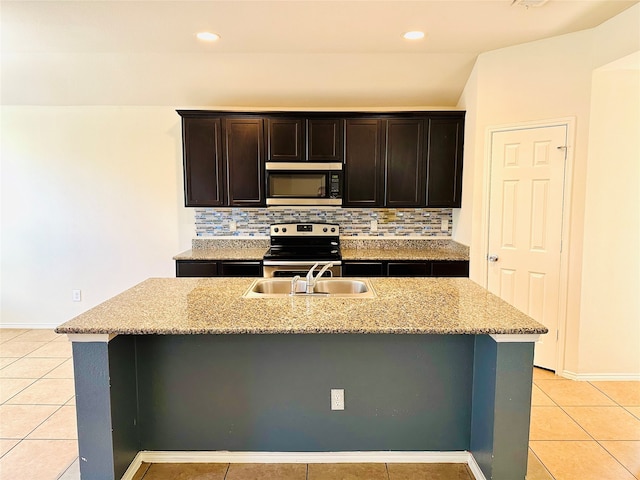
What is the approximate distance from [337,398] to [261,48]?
269cm

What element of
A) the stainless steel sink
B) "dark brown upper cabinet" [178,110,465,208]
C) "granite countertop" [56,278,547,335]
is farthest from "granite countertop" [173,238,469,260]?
"granite countertop" [56,278,547,335]

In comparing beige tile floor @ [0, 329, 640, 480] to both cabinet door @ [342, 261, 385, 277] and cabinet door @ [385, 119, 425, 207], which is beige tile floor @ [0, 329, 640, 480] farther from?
cabinet door @ [385, 119, 425, 207]

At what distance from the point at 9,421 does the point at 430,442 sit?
254 cm

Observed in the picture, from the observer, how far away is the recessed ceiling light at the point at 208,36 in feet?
9.53

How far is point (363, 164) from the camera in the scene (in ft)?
12.3

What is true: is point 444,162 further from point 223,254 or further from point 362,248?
point 223,254

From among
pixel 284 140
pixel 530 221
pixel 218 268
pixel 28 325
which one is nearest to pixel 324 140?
pixel 284 140

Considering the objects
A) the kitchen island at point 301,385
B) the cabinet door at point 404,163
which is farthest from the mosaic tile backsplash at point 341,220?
the kitchen island at point 301,385

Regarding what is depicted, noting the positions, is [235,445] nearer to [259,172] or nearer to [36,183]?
[259,172]

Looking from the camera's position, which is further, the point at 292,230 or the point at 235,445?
the point at 292,230

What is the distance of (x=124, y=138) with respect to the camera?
4.03m

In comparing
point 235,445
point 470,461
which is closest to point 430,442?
point 470,461

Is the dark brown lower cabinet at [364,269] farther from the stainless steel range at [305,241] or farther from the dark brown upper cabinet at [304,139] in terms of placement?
the dark brown upper cabinet at [304,139]

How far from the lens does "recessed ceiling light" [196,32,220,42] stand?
2.91 meters
